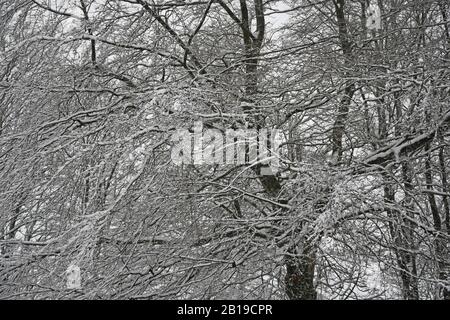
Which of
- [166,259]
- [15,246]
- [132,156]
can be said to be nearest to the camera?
[132,156]

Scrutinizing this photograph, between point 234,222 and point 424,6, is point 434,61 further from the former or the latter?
point 234,222

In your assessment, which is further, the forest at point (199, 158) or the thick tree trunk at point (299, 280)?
the thick tree trunk at point (299, 280)

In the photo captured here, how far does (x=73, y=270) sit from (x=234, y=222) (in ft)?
4.86

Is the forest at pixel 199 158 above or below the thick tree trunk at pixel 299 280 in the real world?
above

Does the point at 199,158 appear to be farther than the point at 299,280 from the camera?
No

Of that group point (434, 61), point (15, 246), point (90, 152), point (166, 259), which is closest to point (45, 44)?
point (90, 152)

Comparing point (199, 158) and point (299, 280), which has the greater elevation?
point (199, 158)

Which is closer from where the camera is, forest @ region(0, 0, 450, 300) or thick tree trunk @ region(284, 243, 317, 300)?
forest @ region(0, 0, 450, 300)

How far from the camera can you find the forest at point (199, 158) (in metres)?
3.83

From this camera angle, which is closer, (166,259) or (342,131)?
(166,259)

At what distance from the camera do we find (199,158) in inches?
169

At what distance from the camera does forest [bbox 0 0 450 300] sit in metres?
3.83

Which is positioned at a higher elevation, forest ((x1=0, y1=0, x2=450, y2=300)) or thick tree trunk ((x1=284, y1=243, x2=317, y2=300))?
forest ((x1=0, y1=0, x2=450, y2=300))

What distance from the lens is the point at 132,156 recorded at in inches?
151
